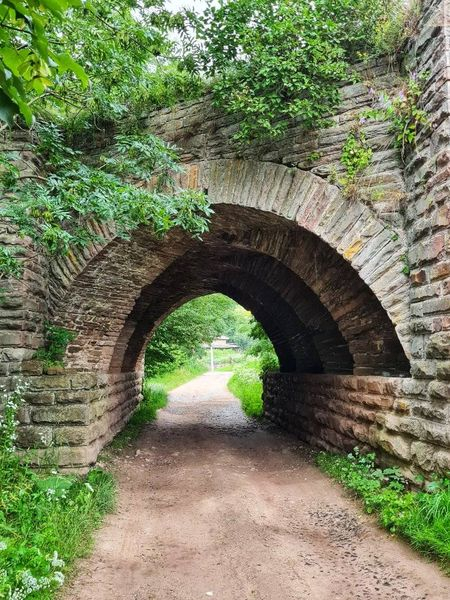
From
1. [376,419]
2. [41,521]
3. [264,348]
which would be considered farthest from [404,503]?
[264,348]

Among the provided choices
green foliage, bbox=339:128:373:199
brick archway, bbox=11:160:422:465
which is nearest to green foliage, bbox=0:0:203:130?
brick archway, bbox=11:160:422:465

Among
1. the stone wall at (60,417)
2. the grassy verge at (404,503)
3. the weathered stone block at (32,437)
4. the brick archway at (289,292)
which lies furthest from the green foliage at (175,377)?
the grassy verge at (404,503)

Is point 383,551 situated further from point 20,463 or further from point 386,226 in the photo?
point 20,463

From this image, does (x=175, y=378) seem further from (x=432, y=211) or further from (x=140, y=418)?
(x=432, y=211)

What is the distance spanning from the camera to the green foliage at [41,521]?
7.86ft

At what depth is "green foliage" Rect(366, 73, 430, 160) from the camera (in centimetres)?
389

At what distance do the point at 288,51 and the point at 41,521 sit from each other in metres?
4.54

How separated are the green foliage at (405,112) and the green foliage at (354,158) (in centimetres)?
23

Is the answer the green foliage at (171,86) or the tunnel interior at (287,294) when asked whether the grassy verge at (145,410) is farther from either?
the green foliage at (171,86)

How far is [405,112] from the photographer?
402cm

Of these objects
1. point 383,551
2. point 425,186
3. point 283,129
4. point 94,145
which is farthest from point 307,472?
point 94,145

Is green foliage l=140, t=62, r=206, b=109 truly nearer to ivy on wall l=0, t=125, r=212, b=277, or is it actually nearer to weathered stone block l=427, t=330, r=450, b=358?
ivy on wall l=0, t=125, r=212, b=277

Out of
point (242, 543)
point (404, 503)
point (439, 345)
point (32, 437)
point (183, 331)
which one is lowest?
point (242, 543)

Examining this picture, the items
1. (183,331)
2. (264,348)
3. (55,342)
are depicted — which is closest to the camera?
(55,342)
